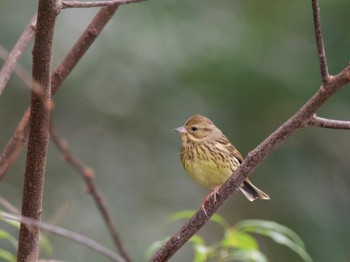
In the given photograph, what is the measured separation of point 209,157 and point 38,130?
209cm

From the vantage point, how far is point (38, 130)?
1850 millimetres

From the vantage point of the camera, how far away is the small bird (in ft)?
12.3

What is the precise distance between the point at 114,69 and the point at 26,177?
128 inches

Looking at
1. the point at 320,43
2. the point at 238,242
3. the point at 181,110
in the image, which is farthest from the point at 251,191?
the point at 320,43

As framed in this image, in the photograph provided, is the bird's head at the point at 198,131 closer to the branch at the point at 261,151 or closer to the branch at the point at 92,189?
the branch at the point at 261,151

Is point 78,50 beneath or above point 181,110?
above

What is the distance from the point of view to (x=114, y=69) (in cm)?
510

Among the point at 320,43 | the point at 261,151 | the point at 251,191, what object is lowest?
the point at 251,191

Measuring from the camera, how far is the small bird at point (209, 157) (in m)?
3.74

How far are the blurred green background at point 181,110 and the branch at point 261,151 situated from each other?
9.35 ft

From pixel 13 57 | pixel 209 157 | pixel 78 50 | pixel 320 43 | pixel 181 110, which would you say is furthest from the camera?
pixel 181 110

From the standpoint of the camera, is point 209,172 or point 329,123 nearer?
point 329,123

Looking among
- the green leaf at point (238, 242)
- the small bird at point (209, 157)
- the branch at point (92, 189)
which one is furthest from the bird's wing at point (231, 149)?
the branch at point (92, 189)

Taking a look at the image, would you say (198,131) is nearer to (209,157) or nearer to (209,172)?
(209,157)
